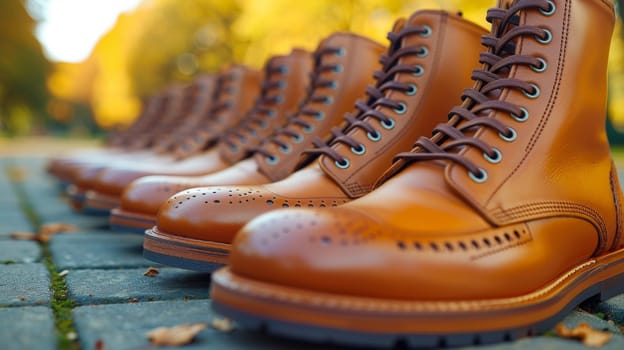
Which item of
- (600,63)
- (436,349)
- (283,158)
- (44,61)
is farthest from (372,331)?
(44,61)

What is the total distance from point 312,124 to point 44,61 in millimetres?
29237

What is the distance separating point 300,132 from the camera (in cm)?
259

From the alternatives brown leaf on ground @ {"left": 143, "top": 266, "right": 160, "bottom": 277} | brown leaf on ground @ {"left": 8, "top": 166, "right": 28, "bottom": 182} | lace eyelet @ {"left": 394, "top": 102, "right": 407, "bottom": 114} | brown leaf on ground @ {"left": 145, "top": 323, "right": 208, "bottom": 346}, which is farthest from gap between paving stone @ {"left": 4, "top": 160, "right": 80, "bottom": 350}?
brown leaf on ground @ {"left": 8, "top": 166, "right": 28, "bottom": 182}

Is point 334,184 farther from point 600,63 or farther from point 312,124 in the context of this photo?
point 600,63

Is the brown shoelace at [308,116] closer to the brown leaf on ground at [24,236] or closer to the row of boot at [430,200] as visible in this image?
the row of boot at [430,200]

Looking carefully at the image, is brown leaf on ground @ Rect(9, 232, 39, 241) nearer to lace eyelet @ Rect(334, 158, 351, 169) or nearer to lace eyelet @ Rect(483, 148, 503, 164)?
lace eyelet @ Rect(334, 158, 351, 169)

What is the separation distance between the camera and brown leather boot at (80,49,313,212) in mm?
3195

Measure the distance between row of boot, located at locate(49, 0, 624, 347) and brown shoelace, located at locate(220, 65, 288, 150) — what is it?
1.84ft

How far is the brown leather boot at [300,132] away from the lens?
8.38 feet

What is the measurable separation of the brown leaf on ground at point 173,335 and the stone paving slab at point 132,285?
0.42 m

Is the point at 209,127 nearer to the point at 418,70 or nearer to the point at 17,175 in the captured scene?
the point at 418,70

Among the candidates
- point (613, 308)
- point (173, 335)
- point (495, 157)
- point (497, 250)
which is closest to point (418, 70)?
point (495, 157)

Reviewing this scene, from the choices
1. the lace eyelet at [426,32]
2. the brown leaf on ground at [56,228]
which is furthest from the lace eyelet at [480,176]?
the brown leaf on ground at [56,228]

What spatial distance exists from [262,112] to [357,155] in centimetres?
138
